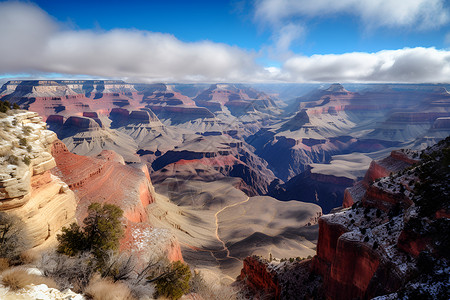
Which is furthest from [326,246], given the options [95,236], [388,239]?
[95,236]

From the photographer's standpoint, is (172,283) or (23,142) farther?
(172,283)

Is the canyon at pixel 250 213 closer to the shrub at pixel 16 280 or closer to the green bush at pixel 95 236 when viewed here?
the green bush at pixel 95 236

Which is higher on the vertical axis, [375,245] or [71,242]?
[71,242]

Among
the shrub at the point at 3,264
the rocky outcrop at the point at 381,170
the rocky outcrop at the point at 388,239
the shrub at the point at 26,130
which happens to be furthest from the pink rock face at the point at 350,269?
the shrub at the point at 26,130

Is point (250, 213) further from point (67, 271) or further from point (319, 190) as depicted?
point (67, 271)

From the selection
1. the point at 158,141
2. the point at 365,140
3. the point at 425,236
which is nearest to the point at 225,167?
the point at 158,141

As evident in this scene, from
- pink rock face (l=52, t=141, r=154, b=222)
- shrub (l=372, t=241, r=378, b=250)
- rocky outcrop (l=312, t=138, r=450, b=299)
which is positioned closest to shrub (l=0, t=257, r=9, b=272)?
pink rock face (l=52, t=141, r=154, b=222)

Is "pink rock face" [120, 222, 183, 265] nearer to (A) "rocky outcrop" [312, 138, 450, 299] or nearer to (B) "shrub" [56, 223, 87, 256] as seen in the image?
(B) "shrub" [56, 223, 87, 256]

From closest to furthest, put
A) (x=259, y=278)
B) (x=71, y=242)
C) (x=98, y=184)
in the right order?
(x=71, y=242)
(x=259, y=278)
(x=98, y=184)
